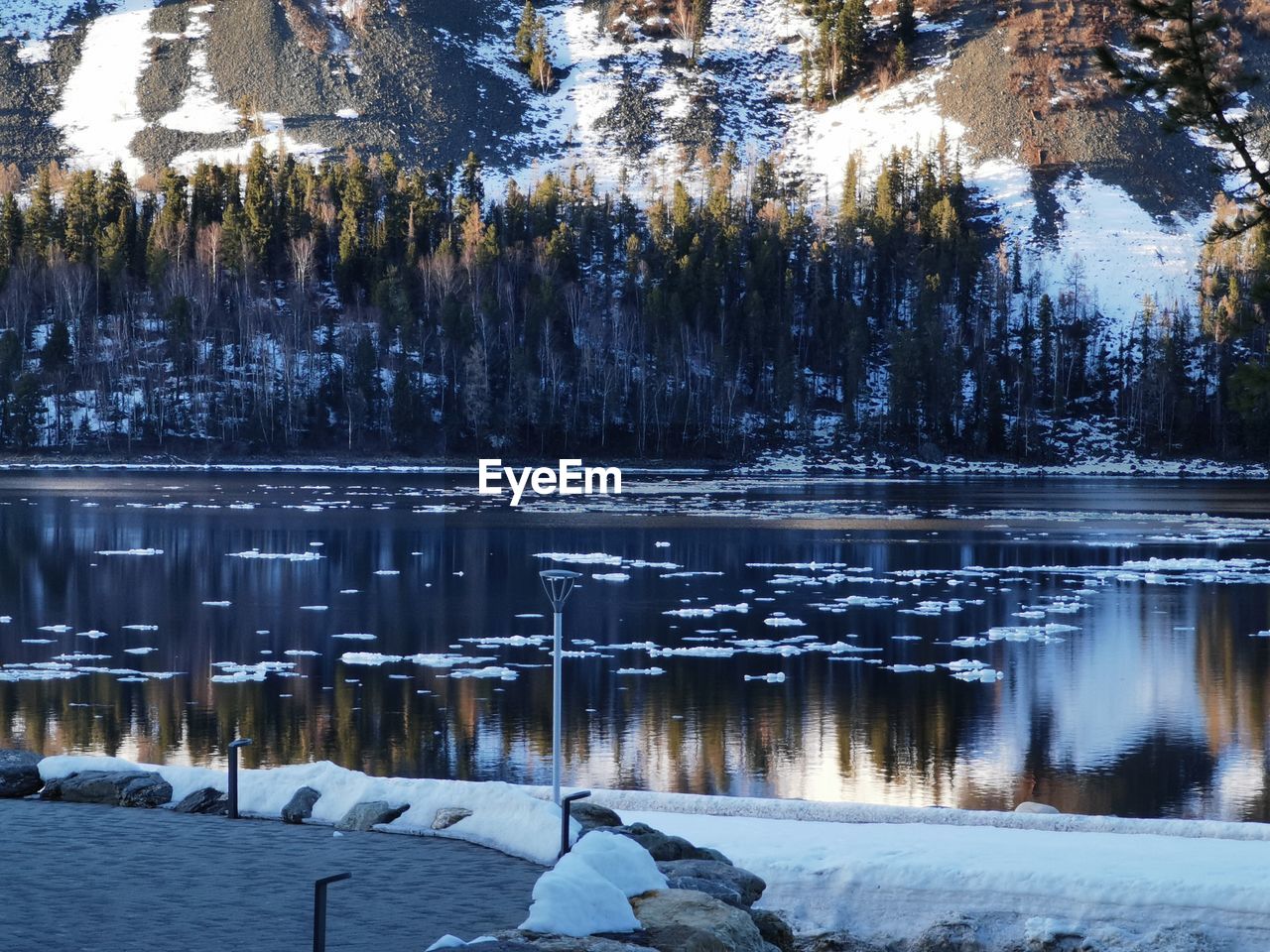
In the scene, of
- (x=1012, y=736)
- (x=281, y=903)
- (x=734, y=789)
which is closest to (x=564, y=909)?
(x=281, y=903)

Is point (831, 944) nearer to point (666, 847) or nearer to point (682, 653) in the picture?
point (666, 847)

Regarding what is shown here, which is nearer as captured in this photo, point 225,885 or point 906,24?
point 225,885

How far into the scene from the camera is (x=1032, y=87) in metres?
175

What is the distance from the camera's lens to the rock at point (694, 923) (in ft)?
27.8

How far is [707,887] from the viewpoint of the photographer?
9.84m

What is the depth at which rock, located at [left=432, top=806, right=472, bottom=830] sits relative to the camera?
37.5 feet

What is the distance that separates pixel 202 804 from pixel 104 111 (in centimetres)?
19328

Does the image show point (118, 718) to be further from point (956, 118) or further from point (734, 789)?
point (956, 118)

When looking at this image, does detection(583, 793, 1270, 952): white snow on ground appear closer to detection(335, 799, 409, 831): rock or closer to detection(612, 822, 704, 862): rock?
detection(612, 822, 704, 862): rock

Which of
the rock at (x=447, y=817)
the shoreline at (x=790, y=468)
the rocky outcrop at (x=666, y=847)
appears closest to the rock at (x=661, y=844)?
the rocky outcrop at (x=666, y=847)

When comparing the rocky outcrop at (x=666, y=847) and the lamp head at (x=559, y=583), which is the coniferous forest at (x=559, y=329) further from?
the rocky outcrop at (x=666, y=847)

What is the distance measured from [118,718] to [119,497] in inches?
1935

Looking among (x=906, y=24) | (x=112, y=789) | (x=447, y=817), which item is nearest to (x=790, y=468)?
(x=112, y=789)

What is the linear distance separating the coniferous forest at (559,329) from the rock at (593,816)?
97.8 m
